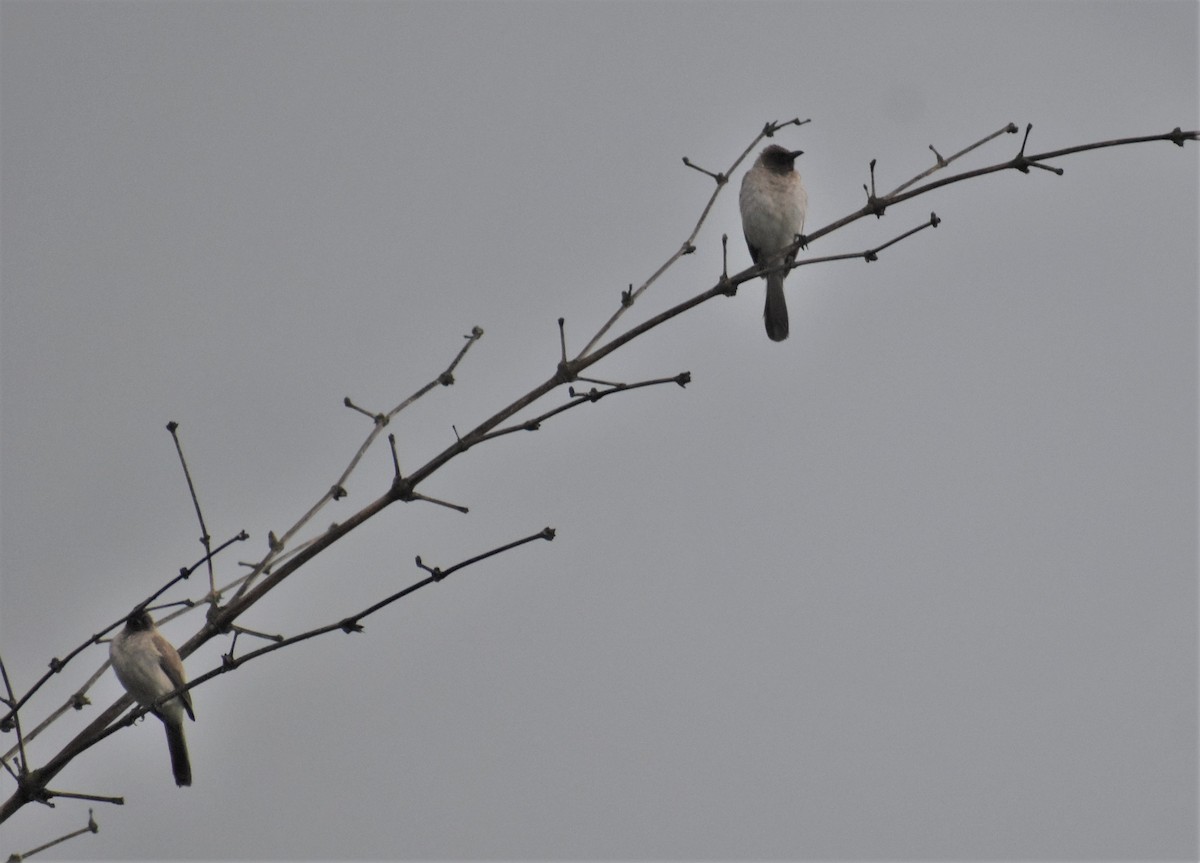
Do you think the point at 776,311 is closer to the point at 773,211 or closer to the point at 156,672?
the point at 773,211

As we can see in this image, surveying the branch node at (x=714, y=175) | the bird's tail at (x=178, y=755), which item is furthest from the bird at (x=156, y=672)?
the branch node at (x=714, y=175)

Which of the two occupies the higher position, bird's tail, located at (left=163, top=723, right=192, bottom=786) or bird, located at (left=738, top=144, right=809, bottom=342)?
bird, located at (left=738, top=144, right=809, bottom=342)

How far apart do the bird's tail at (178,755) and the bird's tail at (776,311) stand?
5.92 metres

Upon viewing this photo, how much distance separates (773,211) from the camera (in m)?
11.3

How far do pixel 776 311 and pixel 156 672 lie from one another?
6090 mm

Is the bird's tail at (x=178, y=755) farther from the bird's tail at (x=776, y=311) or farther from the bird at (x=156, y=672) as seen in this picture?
the bird's tail at (x=776, y=311)

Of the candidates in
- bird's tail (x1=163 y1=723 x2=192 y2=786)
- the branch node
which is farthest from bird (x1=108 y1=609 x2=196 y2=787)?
the branch node

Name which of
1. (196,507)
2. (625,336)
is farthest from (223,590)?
(625,336)

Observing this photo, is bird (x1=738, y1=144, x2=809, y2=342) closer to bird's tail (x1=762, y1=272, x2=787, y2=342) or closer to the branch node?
bird's tail (x1=762, y1=272, x2=787, y2=342)

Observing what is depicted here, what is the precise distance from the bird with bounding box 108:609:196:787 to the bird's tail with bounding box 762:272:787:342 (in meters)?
5.76

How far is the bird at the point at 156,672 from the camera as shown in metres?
8.37

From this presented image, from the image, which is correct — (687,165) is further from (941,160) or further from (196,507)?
(196,507)

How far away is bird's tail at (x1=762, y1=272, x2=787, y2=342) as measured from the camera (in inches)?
459

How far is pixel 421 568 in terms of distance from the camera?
131 inches
